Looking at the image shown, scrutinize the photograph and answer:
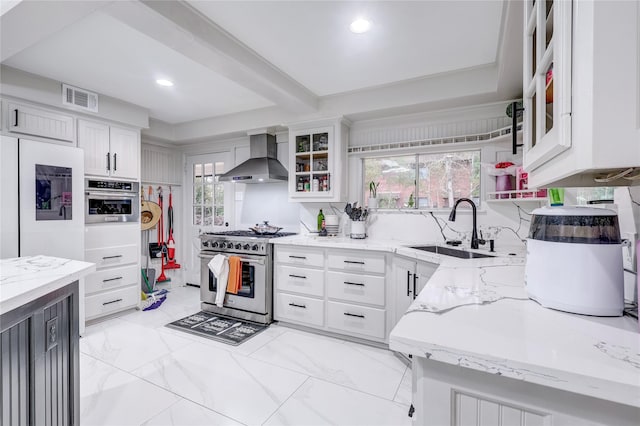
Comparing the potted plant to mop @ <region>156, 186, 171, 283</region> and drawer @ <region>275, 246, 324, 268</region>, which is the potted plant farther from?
mop @ <region>156, 186, 171, 283</region>

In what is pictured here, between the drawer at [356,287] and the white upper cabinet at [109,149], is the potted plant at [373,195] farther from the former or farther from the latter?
the white upper cabinet at [109,149]

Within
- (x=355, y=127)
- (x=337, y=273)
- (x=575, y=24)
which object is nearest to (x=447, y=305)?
(x=575, y=24)

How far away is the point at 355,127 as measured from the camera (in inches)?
137

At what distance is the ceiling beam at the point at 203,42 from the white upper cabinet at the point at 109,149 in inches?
74.7

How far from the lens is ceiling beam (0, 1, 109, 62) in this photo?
1578mm

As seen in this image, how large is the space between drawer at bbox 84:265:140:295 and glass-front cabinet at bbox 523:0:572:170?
3.93m

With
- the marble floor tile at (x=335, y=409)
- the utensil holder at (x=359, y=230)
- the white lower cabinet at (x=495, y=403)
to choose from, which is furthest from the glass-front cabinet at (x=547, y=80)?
the utensil holder at (x=359, y=230)

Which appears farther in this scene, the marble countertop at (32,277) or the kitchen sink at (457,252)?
the kitchen sink at (457,252)

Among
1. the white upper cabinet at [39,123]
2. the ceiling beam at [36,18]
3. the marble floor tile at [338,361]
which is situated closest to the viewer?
the ceiling beam at [36,18]

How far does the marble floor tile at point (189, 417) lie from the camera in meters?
1.74

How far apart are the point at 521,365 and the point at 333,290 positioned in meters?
2.36

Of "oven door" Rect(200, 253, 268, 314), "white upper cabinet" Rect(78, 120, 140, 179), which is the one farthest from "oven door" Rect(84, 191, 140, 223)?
"oven door" Rect(200, 253, 268, 314)

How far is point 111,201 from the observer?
3.41 m

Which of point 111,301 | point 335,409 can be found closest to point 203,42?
point 335,409
